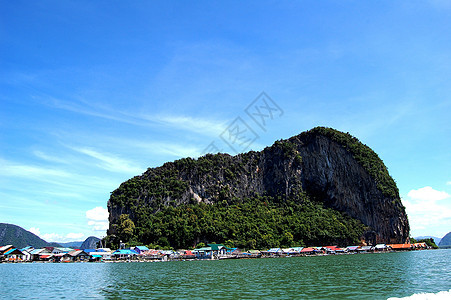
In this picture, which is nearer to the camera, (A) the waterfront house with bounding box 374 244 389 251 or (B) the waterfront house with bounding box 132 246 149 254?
(B) the waterfront house with bounding box 132 246 149 254

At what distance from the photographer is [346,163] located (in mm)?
146750

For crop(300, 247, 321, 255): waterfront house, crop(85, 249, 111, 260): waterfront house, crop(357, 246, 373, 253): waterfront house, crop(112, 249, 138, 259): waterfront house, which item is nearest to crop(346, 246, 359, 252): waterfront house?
crop(357, 246, 373, 253): waterfront house

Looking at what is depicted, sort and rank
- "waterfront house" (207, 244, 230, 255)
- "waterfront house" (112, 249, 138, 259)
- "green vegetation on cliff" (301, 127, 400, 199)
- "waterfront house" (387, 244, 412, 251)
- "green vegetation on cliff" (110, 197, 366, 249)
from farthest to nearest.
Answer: "green vegetation on cliff" (301, 127, 400, 199)
"waterfront house" (387, 244, 412, 251)
"green vegetation on cliff" (110, 197, 366, 249)
"waterfront house" (207, 244, 230, 255)
"waterfront house" (112, 249, 138, 259)

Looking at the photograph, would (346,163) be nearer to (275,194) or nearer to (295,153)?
(295,153)

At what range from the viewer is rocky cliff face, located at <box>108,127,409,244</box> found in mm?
127188

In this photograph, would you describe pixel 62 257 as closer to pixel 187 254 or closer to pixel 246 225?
pixel 187 254

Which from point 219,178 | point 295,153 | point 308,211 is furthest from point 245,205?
point 295,153

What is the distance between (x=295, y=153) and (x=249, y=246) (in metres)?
60.9

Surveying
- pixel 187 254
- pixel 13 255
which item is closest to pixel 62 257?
pixel 13 255

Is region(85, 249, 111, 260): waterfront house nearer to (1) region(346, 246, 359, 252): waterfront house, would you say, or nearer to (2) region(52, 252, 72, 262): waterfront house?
(2) region(52, 252, 72, 262): waterfront house

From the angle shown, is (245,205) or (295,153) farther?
(295,153)

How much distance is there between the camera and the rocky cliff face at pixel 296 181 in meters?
127

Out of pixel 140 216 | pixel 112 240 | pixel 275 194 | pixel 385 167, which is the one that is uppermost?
pixel 385 167

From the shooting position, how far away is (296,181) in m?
150
